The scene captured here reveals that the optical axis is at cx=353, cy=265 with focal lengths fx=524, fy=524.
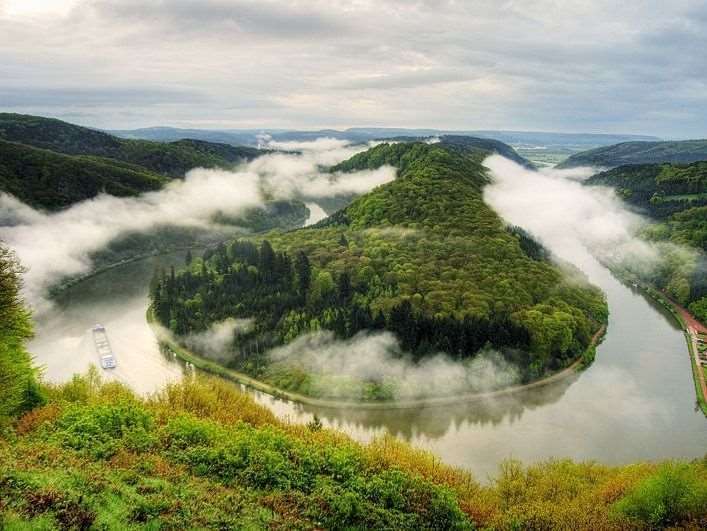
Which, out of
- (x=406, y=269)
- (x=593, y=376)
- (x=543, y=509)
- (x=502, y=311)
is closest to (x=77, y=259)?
(x=406, y=269)

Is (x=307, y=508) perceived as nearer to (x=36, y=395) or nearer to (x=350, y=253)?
(x=36, y=395)

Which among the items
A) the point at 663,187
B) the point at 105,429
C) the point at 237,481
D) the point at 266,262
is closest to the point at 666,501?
the point at 237,481

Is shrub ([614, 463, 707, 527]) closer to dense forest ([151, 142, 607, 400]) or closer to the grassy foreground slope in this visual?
the grassy foreground slope

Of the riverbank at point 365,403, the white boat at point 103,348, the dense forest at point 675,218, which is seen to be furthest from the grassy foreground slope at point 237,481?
the dense forest at point 675,218

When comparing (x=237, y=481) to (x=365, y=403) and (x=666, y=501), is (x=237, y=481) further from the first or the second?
(x=365, y=403)

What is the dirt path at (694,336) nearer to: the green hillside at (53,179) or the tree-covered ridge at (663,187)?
the tree-covered ridge at (663,187)

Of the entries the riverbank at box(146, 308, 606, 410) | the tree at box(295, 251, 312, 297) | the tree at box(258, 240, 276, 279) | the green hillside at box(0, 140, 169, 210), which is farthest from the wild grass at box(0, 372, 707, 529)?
the green hillside at box(0, 140, 169, 210)
